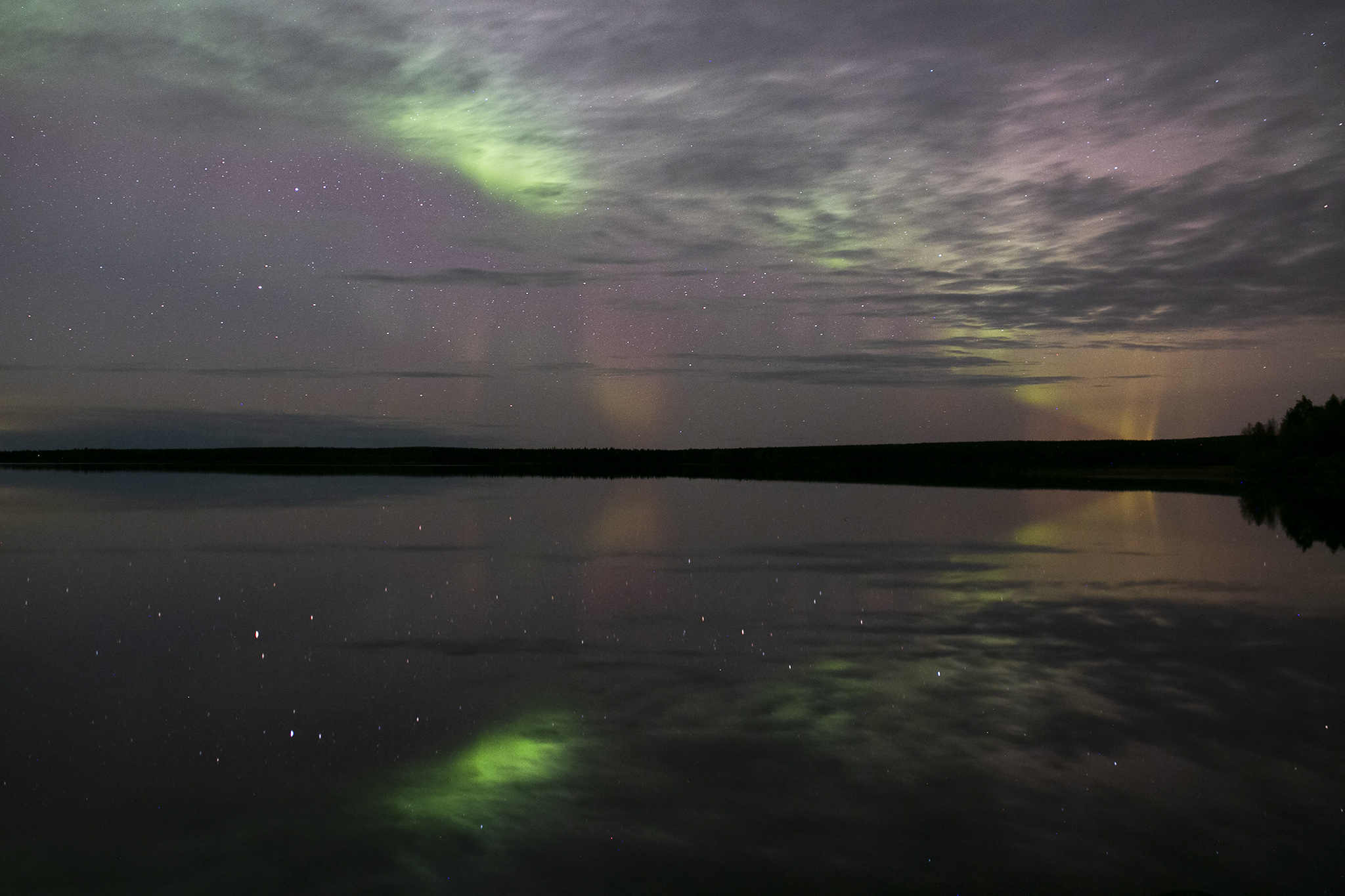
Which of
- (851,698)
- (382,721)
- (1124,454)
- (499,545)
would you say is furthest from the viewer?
(1124,454)

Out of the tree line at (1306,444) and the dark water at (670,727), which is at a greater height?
the tree line at (1306,444)

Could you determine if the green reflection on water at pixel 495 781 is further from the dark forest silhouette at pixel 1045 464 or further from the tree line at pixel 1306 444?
the tree line at pixel 1306 444

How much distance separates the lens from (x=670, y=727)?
8.49 metres

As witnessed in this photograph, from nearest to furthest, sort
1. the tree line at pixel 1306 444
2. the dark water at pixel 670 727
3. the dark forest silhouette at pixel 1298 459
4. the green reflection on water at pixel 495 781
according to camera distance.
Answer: the dark water at pixel 670 727 → the green reflection on water at pixel 495 781 → the dark forest silhouette at pixel 1298 459 → the tree line at pixel 1306 444

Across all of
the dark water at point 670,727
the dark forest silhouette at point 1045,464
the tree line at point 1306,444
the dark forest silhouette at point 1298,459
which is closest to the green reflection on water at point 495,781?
the dark water at point 670,727

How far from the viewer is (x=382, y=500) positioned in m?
42.1

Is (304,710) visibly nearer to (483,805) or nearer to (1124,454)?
(483,805)

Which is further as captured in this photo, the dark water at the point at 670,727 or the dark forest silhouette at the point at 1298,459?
the dark forest silhouette at the point at 1298,459

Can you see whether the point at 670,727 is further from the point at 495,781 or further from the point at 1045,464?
the point at 1045,464

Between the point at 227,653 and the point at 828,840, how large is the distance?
26.8 feet

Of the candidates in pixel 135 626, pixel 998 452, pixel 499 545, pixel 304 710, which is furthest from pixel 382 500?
pixel 998 452

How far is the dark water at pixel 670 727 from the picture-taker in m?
5.88

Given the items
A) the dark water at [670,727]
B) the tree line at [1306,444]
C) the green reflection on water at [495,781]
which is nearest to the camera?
the dark water at [670,727]

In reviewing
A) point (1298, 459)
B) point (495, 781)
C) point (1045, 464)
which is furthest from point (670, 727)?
point (1045, 464)
